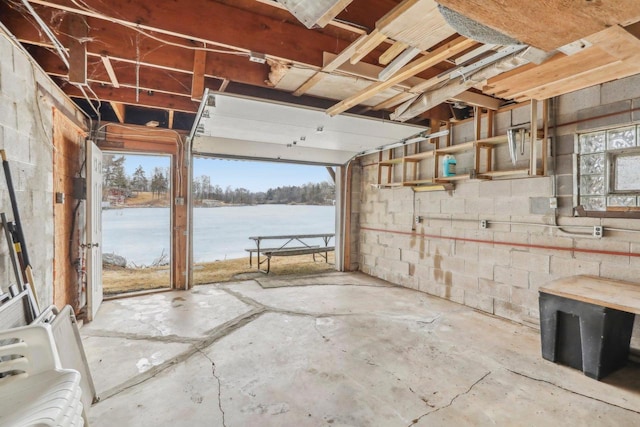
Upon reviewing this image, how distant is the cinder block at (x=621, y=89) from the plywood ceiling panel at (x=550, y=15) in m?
2.59

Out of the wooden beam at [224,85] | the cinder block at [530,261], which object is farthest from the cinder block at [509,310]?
the wooden beam at [224,85]

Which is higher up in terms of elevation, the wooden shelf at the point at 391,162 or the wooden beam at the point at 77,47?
the wooden beam at the point at 77,47

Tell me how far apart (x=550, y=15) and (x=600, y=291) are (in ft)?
8.12

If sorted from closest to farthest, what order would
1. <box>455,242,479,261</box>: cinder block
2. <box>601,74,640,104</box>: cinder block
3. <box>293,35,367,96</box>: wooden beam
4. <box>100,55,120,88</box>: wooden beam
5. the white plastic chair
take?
the white plastic chair → <box>293,35,367,96</box>: wooden beam → <box>100,55,120,88</box>: wooden beam → <box>601,74,640,104</box>: cinder block → <box>455,242,479,261</box>: cinder block

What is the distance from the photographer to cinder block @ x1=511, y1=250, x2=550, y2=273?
318 cm

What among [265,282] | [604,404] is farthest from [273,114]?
[604,404]

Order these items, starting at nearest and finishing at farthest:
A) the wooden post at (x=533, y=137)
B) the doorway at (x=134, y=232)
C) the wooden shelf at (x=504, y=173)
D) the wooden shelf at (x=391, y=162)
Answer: the wooden post at (x=533, y=137) → the wooden shelf at (x=504, y=173) → the wooden shelf at (x=391, y=162) → the doorway at (x=134, y=232)

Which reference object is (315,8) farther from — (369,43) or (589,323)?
(589,323)

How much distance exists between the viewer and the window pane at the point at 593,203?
279 cm

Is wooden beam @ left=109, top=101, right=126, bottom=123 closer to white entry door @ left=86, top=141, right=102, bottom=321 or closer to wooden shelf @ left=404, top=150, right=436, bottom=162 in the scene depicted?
white entry door @ left=86, top=141, right=102, bottom=321

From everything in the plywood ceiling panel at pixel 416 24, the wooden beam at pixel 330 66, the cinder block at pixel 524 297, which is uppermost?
the wooden beam at pixel 330 66

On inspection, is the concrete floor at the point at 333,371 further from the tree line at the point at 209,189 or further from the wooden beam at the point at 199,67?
the tree line at the point at 209,189

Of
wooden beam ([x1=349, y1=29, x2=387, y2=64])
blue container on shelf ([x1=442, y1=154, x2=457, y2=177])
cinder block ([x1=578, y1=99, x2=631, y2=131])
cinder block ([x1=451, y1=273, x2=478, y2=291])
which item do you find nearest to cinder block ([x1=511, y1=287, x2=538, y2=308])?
cinder block ([x1=451, y1=273, x2=478, y2=291])

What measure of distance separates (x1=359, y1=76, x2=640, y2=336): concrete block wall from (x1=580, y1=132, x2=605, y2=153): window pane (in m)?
0.09
